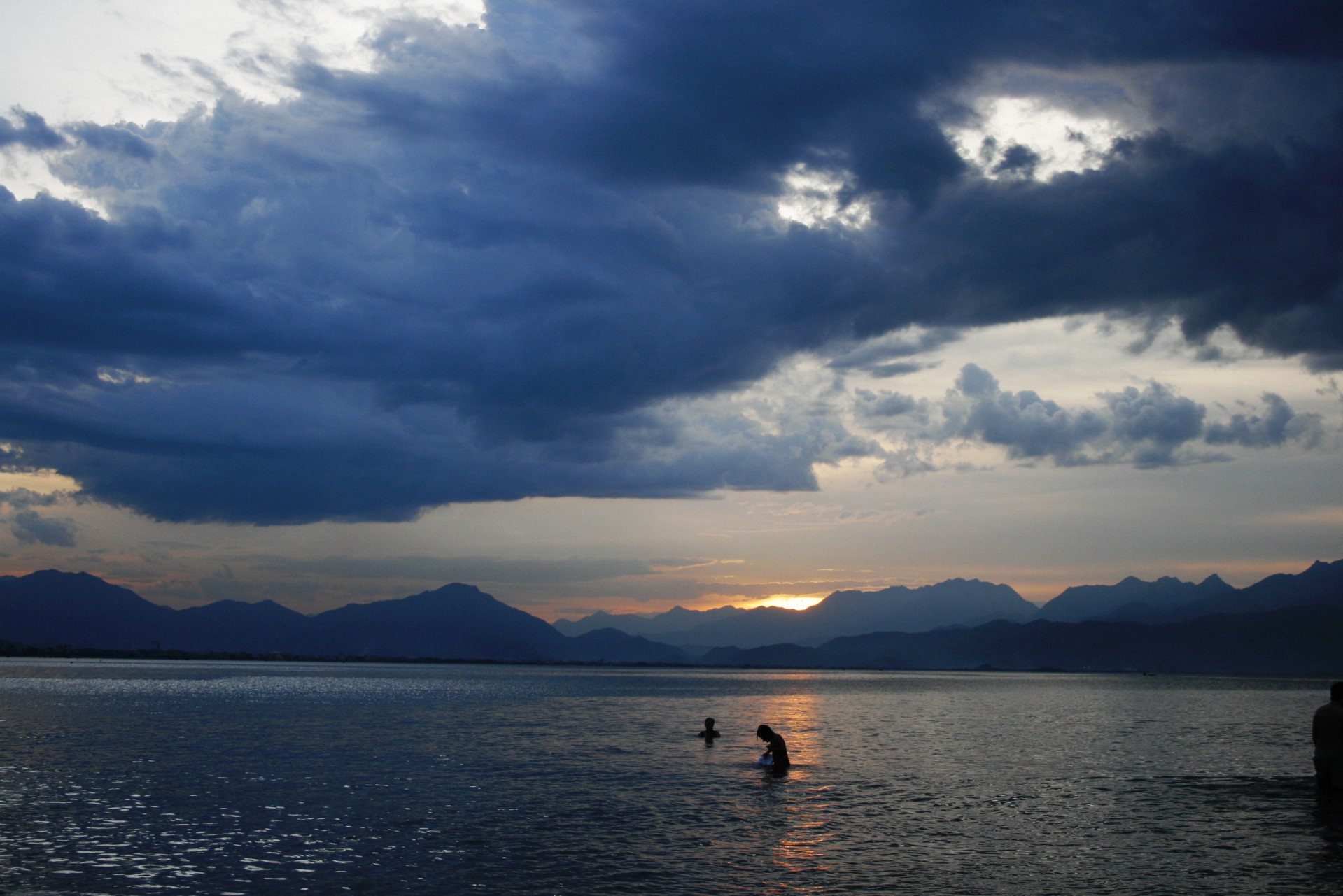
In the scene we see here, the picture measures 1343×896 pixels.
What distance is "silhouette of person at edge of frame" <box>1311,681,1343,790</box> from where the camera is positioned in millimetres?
34531

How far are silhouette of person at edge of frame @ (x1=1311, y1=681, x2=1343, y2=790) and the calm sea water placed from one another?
155 centimetres

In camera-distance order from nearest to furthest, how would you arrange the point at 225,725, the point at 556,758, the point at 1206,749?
the point at 556,758 → the point at 1206,749 → the point at 225,725

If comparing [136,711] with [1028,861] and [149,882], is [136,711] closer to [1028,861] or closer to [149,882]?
[149,882]

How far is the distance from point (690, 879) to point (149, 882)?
13.4 meters

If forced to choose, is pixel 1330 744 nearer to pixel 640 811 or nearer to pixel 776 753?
pixel 776 753

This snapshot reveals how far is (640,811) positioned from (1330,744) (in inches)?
1070

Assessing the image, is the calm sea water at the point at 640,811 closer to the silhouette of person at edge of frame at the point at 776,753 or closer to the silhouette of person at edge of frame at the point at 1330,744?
the silhouette of person at edge of frame at the point at 776,753

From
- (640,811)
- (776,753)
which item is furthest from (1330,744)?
(640,811)

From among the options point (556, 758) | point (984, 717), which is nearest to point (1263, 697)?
point (984, 717)

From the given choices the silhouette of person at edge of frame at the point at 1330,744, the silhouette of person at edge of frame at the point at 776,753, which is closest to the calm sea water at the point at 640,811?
the silhouette of person at edge of frame at the point at 776,753

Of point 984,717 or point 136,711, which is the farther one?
point 984,717

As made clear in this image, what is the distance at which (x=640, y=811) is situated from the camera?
33594 mm

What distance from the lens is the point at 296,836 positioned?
93.0 ft

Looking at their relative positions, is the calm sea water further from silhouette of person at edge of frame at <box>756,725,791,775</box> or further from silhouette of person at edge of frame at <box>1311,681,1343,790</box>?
silhouette of person at edge of frame at <box>1311,681,1343,790</box>
